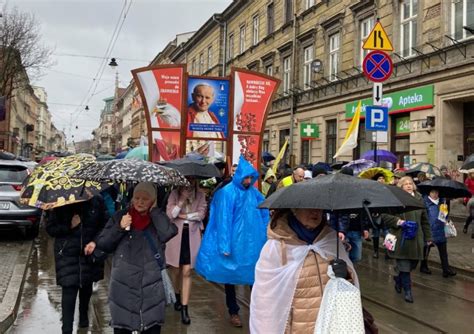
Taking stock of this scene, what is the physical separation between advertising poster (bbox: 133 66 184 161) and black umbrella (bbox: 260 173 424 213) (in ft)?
27.4

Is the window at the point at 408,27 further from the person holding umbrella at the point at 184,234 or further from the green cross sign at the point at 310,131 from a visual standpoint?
the person holding umbrella at the point at 184,234

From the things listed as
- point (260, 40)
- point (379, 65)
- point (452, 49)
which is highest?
point (260, 40)

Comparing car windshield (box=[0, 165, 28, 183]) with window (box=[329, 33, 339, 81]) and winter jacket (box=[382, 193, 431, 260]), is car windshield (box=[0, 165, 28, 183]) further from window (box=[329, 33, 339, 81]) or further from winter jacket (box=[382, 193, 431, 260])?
window (box=[329, 33, 339, 81])

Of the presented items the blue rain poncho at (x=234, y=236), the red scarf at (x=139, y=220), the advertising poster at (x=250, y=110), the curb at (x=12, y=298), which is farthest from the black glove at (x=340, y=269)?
the advertising poster at (x=250, y=110)

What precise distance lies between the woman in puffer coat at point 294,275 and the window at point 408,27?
53.8 feet

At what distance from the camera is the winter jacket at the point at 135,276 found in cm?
397

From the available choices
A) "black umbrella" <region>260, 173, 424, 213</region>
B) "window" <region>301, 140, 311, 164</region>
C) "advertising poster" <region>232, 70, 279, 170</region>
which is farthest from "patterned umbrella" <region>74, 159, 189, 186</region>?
"window" <region>301, 140, 311, 164</region>

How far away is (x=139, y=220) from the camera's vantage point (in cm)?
412

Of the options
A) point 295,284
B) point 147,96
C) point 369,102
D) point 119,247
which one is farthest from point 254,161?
point 369,102

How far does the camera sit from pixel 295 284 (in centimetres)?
316

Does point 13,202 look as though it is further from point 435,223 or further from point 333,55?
point 333,55

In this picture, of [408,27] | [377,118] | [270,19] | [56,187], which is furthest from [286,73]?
[56,187]

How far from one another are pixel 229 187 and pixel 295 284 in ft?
8.93

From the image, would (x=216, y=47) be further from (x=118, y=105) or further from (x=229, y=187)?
(x=118, y=105)
